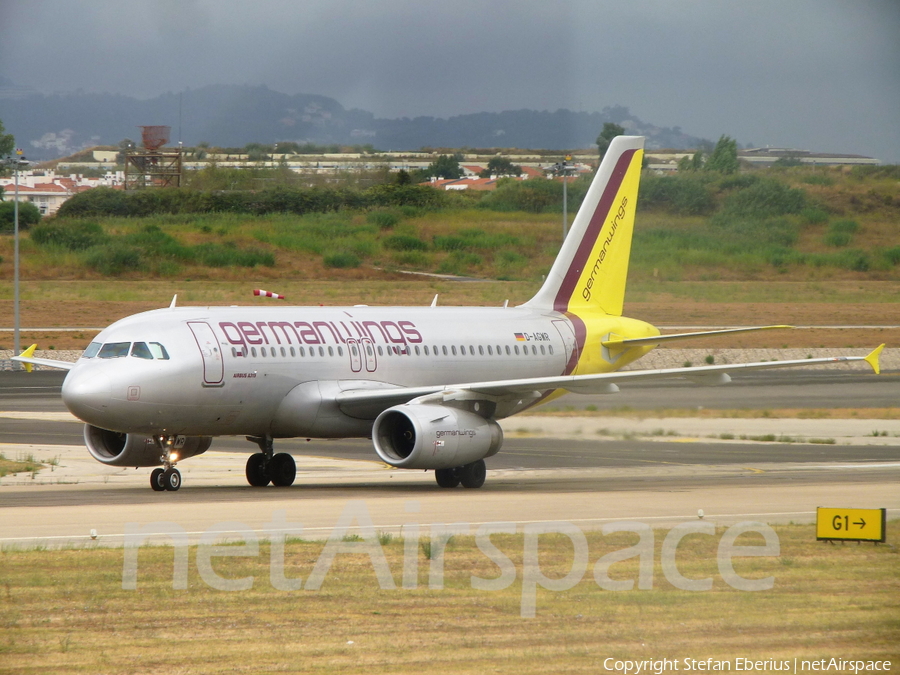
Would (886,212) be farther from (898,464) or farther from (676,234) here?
(898,464)

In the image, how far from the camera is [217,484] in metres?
29.4

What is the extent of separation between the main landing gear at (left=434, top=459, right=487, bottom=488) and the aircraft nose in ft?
24.0

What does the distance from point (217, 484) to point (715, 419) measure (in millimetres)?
19192

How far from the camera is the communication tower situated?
407ft

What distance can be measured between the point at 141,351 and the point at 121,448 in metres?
3.01

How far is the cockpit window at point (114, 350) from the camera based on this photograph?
26.7 metres

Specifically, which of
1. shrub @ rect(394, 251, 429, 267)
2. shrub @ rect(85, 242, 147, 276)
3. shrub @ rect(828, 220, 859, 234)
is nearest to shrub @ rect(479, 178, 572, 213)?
shrub @ rect(394, 251, 429, 267)

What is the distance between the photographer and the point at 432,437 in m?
26.8

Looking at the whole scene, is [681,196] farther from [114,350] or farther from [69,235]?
[114,350]

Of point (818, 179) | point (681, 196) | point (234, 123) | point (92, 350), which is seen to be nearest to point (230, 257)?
point (681, 196)

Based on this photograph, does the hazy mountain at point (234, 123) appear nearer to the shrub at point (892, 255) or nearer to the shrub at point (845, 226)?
the shrub at point (845, 226)

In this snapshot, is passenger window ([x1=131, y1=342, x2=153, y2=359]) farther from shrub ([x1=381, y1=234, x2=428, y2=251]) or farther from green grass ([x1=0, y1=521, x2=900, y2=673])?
shrub ([x1=381, y1=234, x2=428, y2=251])

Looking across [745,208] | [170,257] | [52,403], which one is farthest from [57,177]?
[52,403]

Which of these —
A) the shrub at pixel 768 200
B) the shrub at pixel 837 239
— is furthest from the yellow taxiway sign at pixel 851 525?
the shrub at pixel 837 239
